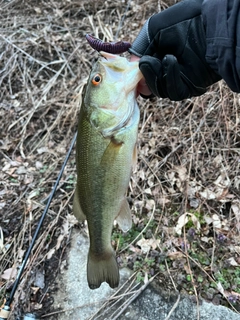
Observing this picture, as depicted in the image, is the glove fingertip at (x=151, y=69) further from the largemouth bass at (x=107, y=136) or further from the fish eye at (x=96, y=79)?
the fish eye at (x=96, y=79)

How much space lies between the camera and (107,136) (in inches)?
72.7

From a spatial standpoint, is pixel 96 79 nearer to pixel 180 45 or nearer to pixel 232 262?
pixel 180 45

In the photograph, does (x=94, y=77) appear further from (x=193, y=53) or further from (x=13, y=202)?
(x=13, y=202)

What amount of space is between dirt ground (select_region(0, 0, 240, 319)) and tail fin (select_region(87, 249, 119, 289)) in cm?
89

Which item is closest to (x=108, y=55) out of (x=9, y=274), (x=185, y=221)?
(x=185, y=221)

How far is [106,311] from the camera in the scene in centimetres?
282

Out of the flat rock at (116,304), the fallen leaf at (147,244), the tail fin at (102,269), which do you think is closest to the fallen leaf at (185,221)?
the fallen leaf at (147,244)

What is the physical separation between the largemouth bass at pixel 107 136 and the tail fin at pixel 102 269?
223 mm

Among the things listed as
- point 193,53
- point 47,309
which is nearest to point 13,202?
point 47,309

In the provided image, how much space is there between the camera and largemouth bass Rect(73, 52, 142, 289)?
182 centimetres

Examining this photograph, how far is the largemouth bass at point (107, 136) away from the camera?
182 centimetres

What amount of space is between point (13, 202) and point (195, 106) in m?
2.17

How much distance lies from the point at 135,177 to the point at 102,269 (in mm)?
1560

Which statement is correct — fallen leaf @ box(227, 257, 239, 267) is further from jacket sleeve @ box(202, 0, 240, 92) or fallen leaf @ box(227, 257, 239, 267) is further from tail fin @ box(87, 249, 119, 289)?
jacket sleeve @ box(202, 0, 240, 92)
